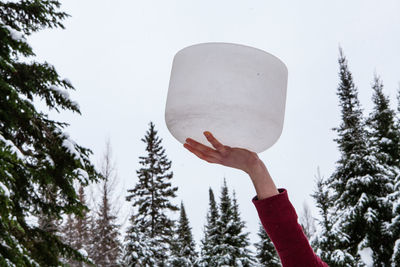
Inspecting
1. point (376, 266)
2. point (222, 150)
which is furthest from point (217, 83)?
point (376, 266)

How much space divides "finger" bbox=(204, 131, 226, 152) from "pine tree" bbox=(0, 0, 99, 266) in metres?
4.27

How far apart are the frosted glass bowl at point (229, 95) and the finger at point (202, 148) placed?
23mm

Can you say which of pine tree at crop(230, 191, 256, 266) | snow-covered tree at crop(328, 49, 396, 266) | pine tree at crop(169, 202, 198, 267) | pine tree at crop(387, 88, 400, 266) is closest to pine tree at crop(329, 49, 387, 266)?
snow-covered tree at crop(328, 49, 396, 266)

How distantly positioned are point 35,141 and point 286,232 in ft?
18.6

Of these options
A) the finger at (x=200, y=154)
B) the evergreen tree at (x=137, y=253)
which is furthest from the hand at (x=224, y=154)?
the evergreen tree at (x=137, y=253)

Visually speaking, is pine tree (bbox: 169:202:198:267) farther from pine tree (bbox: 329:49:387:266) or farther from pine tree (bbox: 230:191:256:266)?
pine tree (bbox: 329:49:387:266)

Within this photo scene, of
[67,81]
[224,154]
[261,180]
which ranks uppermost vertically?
[67,81]

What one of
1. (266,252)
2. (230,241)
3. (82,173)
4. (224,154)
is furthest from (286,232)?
(266,252)

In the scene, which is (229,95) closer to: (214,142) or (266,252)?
(214,142)

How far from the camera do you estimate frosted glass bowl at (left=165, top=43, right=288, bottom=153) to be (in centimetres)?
143

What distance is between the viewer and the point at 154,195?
25.9m

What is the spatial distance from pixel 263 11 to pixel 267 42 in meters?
0.28

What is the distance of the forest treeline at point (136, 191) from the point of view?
552cm

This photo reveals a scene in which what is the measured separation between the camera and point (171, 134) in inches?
67.3
